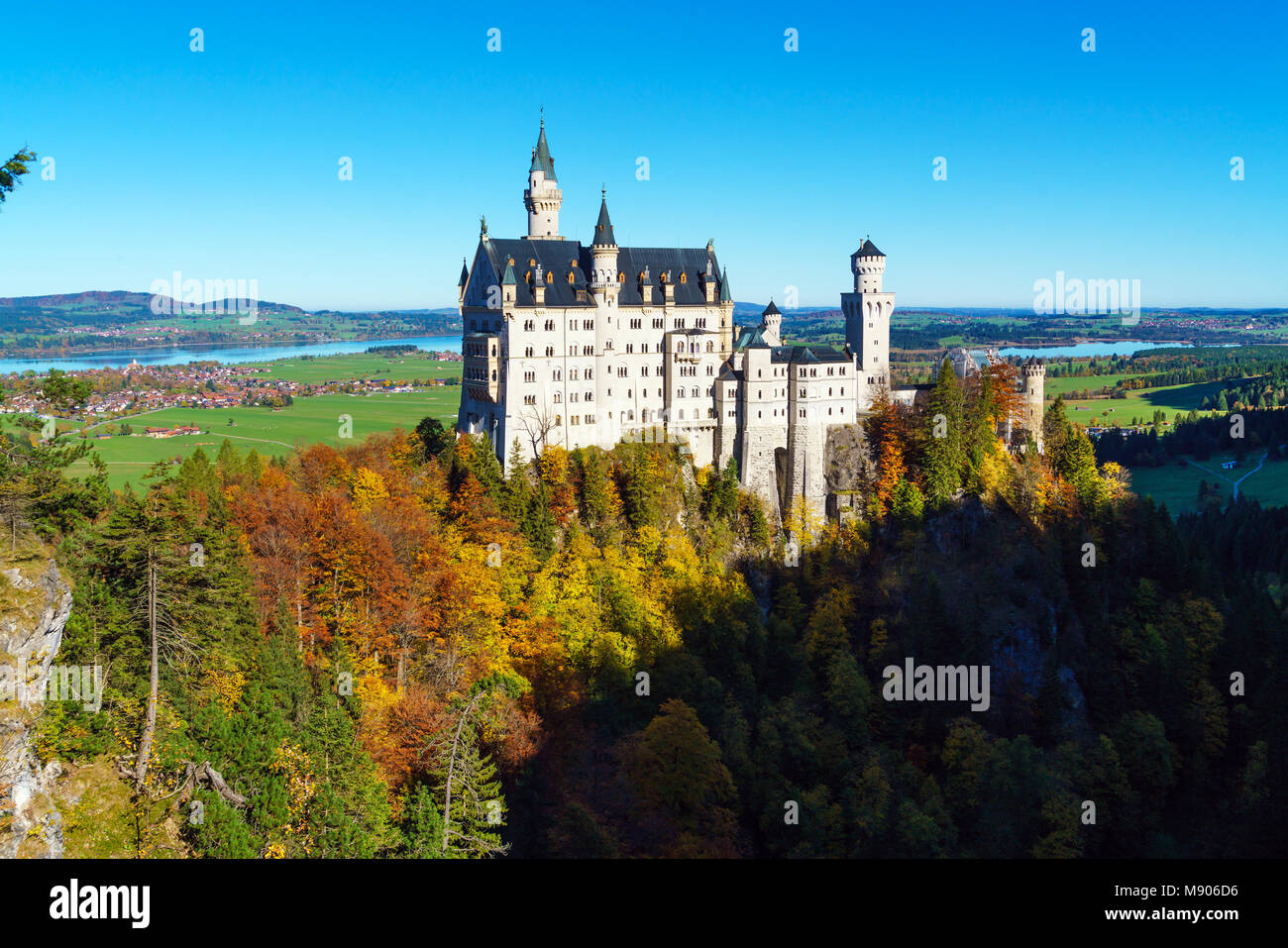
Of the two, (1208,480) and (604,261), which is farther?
(1208,480)

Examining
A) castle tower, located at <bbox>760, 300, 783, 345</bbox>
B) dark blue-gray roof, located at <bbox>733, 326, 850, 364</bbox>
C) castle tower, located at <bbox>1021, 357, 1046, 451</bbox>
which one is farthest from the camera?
castle tower, located at <bbox>1021, 357, 1046, 451</bbox>

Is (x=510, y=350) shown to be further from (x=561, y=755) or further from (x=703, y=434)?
(x=561, y=755)

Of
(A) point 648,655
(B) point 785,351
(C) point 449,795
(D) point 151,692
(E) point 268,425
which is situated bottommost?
(A) point 648,655

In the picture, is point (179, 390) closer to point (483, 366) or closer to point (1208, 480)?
point (483, 366)

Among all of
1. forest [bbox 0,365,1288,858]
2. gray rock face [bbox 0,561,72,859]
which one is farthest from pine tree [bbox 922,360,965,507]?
gray rock face [bbox 0,561,72,859]

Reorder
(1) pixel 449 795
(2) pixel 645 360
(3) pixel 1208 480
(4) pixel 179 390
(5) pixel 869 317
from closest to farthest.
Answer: (1) pixel 449 795 → (2) pixel 645 360 → (5) pixel 869 317 → (4) pixel 179 390 → (3) pixel 1208 480

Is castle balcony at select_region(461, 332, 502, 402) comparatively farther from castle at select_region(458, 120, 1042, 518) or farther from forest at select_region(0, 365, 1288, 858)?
forest at select_region(0, 365, 1288, 858)

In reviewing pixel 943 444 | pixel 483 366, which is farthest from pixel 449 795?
pixel 943 444
